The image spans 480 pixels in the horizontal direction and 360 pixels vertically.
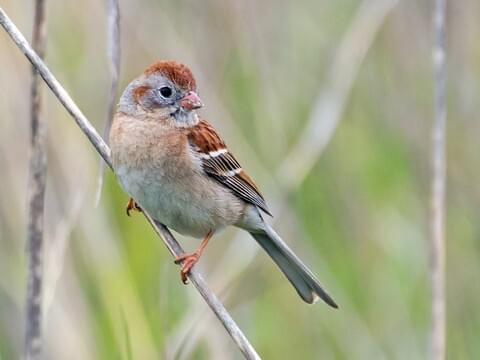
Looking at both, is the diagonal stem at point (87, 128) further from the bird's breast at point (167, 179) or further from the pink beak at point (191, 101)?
the pink beak at point (191, 101)

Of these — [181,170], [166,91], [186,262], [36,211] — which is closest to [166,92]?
[166,91]

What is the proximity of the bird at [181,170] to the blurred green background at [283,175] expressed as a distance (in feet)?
0.88

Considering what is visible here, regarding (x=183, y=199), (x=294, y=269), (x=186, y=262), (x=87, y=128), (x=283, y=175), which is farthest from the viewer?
(x=283, y=175)

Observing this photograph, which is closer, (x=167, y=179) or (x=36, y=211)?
(x=36, y=211)

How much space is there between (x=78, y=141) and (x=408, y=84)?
4.12ft

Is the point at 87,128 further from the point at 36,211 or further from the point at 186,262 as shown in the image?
the point at 186,262

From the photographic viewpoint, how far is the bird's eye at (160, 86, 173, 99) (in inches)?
109

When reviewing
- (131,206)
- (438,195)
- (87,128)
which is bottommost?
(131,206)

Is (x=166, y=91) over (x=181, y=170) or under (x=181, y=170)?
over

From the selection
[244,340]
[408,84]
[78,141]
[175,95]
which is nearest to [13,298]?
[78,141]

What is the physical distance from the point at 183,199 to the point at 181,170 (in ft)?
0.28

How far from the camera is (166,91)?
9.13 ft

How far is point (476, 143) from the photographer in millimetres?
3432

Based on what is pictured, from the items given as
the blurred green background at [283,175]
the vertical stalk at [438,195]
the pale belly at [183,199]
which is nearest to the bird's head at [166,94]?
the pale belly at [183,199]
